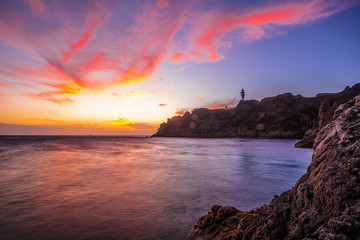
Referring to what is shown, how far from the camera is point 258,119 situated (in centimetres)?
11394

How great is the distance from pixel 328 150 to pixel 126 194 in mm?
7436

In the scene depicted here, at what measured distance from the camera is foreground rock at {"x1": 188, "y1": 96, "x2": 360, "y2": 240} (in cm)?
195

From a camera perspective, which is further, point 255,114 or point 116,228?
point 255,114

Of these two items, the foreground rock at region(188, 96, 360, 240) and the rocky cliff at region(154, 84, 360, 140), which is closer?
the foreground rock at region(188, 96, 360, 240)

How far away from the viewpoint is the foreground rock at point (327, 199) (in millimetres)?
1950

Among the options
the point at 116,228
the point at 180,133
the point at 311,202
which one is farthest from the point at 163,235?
the point at 180,133

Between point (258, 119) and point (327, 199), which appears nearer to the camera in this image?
point (327, 199)

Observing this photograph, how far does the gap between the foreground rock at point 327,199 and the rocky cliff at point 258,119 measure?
90.7 m

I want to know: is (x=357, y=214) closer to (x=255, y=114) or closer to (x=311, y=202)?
(x=311, y=202)

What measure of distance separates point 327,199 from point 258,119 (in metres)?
120

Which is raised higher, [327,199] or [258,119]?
[258,119]

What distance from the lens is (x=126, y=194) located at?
810 cm

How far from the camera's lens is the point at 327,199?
2.24 metres

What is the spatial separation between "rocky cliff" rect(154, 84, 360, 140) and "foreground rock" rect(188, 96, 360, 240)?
90.7m
